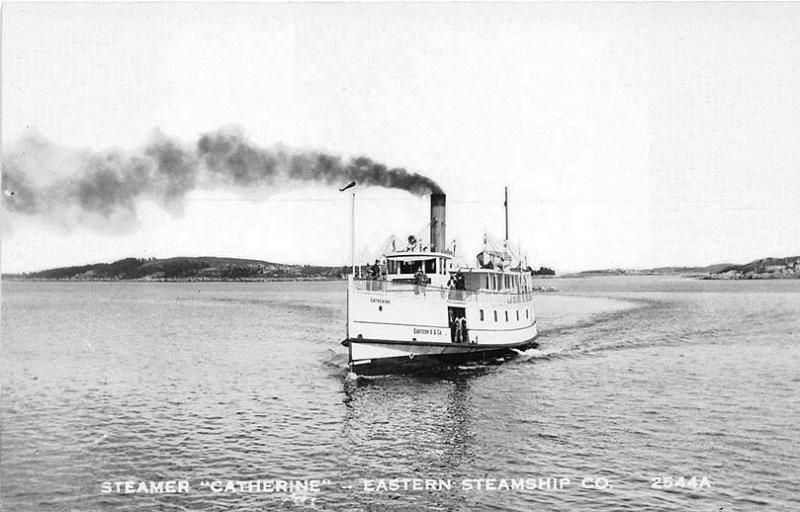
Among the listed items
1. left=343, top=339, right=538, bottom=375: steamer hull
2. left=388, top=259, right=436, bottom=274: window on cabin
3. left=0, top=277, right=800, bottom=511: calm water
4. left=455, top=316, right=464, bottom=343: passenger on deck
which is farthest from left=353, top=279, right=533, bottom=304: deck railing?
left=0, top=277, right=800, bottom=511: calm water

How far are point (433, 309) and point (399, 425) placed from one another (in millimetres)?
9519

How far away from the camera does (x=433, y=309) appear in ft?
101

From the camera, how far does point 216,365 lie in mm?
→ 34250

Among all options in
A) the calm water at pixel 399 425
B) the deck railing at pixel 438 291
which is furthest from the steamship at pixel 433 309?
the calm water at pixel 399 425

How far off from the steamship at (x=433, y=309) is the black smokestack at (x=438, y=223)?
0.17 ft

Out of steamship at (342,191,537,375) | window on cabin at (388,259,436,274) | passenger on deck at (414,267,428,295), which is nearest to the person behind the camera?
steamship at (342,191,537,375)

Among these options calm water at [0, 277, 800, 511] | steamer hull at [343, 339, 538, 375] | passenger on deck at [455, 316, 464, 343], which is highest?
passenger on deck at [455, 316, 464, 343]

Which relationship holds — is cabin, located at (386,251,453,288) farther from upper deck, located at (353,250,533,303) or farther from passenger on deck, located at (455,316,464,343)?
passenger on deck, located at (455,316,464,343)

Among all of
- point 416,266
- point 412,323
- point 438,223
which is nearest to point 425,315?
point 412,323

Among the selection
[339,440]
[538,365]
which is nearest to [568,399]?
[538,365]

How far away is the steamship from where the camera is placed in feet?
95.7

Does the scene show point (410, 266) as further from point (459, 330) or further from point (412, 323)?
point (459, 330)

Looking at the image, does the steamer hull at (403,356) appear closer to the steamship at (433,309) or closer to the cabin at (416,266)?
the steamship at (433,309)

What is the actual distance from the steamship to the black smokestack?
0.05 m
